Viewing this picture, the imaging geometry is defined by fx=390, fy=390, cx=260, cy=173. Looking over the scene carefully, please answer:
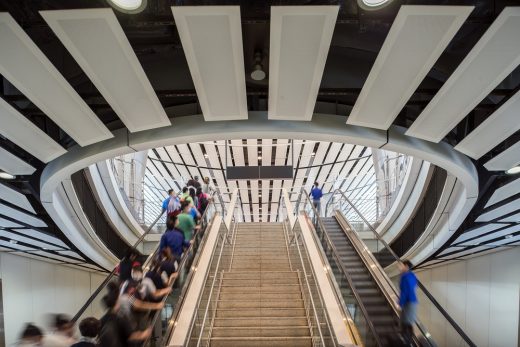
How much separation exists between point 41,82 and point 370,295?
19.1 feet

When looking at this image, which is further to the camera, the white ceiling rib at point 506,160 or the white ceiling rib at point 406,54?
the white ceiling rib at point 506,160

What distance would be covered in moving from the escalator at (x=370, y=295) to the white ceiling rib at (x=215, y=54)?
3.10 m

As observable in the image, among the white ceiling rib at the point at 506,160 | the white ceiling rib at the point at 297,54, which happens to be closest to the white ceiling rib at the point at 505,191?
the white ceiling rib at the point at 506,160

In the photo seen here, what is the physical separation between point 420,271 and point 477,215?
10181mm

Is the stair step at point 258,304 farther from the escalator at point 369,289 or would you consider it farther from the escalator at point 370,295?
the escalator at point 370,295

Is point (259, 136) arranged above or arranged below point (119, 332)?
above

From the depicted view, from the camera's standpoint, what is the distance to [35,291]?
11.7 metres

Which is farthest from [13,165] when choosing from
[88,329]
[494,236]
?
[494,236]

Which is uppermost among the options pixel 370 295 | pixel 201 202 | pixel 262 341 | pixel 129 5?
pixel 129 5

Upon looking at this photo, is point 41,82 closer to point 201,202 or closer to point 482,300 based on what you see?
point 201,202

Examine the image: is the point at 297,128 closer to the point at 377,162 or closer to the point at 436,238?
the point at 436,238

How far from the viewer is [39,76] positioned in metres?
3.23

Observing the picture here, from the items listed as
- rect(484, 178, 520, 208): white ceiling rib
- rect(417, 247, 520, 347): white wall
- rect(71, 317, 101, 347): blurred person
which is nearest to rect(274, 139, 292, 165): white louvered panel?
rect(417, 247, 520, 347): white wall

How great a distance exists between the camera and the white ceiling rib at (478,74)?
9.04ft
